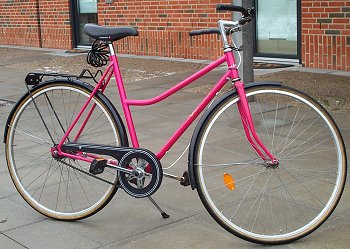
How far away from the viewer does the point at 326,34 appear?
10484mm

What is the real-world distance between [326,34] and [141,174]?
7.21 meters

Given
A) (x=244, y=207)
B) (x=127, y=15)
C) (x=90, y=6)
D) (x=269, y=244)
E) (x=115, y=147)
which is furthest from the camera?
(x=90, y=6)

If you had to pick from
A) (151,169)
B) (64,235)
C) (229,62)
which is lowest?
(64,235)

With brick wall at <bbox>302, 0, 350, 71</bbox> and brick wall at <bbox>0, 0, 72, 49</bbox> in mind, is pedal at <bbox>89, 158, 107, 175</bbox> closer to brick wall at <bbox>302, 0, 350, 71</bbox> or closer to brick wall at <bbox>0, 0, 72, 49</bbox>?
brick wall at <bbox>302, 0, 350, 71</bbox>

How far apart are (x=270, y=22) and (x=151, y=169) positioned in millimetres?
8349

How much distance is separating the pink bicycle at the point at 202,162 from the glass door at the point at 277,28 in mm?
6161

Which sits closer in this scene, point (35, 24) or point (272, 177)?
point (272, 177)

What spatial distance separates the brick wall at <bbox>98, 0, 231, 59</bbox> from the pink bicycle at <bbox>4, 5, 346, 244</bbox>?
7080mm

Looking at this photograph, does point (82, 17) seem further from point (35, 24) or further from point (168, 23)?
point (168, 23)

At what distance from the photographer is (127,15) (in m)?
14.1

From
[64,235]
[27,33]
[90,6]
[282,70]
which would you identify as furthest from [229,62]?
[27,33]

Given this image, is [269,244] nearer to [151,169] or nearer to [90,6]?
[151,169]

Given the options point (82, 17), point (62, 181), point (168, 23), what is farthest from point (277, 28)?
point (62, 181)

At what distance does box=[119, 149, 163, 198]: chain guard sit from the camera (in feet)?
13.0
